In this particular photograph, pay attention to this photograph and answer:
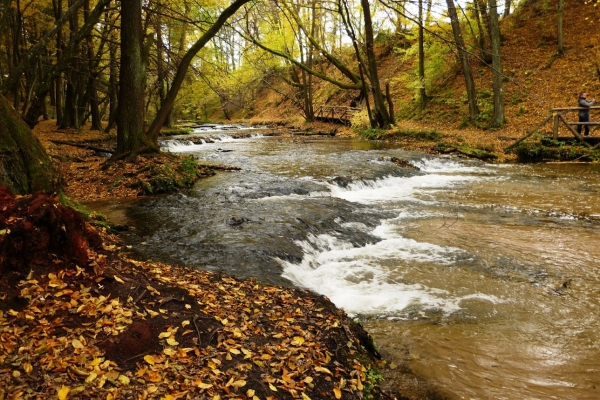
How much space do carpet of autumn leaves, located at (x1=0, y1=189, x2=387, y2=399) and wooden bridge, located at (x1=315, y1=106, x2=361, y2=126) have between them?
88.5ft

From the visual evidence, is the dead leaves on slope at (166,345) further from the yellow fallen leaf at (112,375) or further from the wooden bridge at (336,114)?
the wooden bridge at (336,114)

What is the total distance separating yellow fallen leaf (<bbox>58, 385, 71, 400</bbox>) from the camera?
252 cm

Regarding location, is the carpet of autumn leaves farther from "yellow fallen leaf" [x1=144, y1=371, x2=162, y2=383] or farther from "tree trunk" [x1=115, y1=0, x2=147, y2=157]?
"tree trunk" [x1=115, y1=0, x2=147, y2=157]

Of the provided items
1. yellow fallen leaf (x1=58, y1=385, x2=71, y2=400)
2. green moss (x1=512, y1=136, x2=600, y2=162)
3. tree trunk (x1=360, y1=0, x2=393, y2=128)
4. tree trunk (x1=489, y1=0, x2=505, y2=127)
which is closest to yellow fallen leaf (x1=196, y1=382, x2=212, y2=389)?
yellow fallen leaf (x1=58, y1=385, x2=71, y2=400)

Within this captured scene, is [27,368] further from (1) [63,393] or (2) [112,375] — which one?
(2) [112,375]

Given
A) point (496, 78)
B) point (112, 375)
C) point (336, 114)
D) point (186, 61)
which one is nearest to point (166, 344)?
point (112, 375)

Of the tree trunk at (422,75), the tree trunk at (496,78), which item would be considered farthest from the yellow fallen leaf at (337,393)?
the tree trunk at (422,75)

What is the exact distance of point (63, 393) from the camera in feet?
8.34

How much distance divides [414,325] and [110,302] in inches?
128

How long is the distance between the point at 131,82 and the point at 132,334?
381 inches

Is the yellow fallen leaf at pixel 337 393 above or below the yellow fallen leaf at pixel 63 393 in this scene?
below

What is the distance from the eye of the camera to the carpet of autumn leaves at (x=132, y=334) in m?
2.79

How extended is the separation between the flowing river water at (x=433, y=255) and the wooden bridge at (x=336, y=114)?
18282 millimetres

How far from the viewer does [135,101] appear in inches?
451
